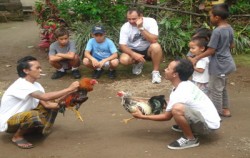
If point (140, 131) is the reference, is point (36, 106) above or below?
above

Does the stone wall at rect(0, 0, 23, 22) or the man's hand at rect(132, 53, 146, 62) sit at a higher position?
the stone wall at rect(0, 0, 23, 22)

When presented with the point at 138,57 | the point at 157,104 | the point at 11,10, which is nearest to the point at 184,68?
the point at 157,104

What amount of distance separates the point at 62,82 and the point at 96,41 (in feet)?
2.91

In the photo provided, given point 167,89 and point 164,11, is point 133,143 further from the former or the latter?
point 164,11

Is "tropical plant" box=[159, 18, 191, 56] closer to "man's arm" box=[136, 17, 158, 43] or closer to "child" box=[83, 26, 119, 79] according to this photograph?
"man's arm" box=[136, 17, 158, 43]

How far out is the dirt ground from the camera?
4168 mm

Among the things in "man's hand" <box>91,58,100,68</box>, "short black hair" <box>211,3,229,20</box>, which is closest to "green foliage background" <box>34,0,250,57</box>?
"man's hand" <box>91,58,100,68</box>

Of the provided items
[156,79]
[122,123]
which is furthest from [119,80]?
[122,123]

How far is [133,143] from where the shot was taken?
4383 millimetres

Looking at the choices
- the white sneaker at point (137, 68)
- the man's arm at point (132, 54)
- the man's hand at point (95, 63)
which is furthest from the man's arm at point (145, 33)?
the man's hand at point (95, 63)

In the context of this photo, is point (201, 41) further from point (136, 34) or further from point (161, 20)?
point (161, 20)

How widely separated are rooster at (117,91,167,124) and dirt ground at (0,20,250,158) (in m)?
0.37

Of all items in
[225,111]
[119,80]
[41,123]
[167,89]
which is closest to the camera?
[41,123]

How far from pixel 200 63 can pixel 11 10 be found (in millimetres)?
8384
